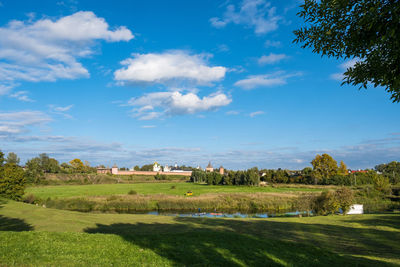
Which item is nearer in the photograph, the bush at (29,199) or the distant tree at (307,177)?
the bush at (29,199)

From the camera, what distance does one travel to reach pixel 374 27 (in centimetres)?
727

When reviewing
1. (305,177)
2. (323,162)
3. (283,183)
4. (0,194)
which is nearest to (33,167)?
(0,194)

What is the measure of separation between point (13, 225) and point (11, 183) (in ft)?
81.9

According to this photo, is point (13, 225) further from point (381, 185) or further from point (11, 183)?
point (381, 185)

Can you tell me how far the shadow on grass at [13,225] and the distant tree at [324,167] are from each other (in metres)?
96.3

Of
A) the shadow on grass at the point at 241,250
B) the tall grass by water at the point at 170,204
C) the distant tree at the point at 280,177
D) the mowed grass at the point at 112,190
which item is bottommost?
the tall grass by water at the point at 170,204

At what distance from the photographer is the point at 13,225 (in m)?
19.3

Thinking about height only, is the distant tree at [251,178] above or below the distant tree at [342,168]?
below

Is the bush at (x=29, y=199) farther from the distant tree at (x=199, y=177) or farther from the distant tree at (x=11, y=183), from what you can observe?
the distant tree at (x=199, y=177)

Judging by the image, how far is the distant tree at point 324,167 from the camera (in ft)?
326

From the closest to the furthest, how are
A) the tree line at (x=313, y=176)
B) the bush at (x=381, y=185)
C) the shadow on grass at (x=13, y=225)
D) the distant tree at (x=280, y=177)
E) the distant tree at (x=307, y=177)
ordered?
the shadow on grass at (x=13, y=225)
the bush at (x=381, y=185)
the tree line at (x=313, y=176)
the distant tree at (x=307, y=177)
the distant tree at (x=280, y=177)

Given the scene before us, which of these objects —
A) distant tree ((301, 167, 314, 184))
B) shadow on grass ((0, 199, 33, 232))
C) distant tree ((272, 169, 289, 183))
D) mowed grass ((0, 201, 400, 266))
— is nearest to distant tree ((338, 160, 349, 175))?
distant tree ((301, 167, 314, 184))

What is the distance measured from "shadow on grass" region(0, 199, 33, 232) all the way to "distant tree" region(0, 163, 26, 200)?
20232 mm

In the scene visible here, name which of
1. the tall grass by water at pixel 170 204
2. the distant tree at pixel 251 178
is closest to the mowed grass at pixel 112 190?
the tall grass by water at pixel 170 204
